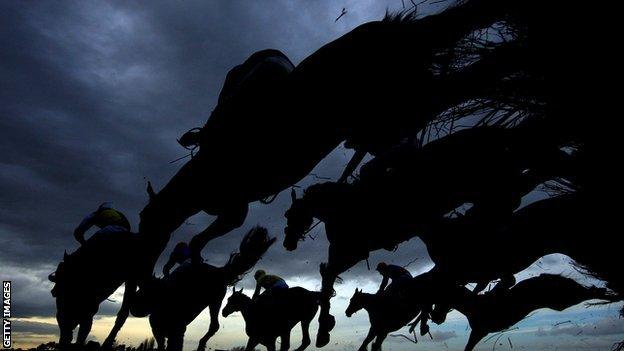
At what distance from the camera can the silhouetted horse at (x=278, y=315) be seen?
28.9ft

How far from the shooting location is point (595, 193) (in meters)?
2.77

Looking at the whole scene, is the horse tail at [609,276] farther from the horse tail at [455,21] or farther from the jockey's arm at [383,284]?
the jockey's arm at [383,284]

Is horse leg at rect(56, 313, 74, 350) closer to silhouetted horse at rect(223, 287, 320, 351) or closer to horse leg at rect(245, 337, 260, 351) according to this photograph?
silhouetted horse at rect(223, 287, 320, 351)

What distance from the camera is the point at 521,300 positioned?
6.37 meters

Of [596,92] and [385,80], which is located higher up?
[385,80]

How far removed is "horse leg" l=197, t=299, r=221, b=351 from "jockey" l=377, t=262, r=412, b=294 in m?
3.31

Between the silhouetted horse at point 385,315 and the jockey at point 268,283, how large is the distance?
187cm

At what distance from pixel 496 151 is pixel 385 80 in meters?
1.41

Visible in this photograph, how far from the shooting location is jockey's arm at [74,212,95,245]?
17.9 ft

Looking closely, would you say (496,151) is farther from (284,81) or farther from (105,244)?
(105,244)

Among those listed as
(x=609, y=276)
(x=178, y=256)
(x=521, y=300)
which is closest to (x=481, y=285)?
(x=521, y=300)

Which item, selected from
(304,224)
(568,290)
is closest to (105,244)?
(304,224)

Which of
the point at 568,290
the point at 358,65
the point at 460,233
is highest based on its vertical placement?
the point at 358,65

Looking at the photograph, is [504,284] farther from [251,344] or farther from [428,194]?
[251,344]
